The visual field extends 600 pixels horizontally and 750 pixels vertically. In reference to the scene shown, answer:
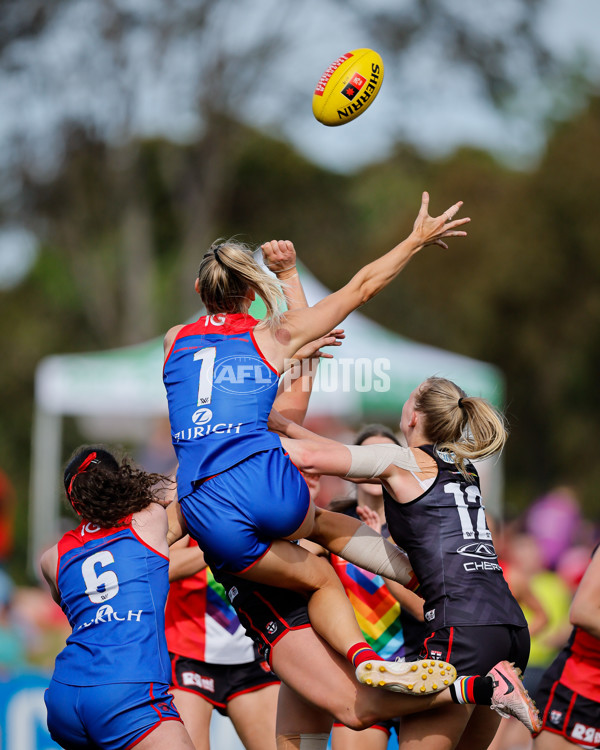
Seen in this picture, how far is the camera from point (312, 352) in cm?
471

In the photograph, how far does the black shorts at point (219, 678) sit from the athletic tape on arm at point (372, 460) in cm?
199

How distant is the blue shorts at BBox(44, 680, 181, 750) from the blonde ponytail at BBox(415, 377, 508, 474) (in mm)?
1553

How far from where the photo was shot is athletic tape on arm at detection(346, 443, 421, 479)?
157 inches

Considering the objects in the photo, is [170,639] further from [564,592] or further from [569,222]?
[569,222]

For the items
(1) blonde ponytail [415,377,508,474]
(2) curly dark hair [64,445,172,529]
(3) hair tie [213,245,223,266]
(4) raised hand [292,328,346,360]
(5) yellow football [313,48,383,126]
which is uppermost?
(5) yellow football [313,48,383,126]

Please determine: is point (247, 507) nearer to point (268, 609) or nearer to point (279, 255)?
point (268, 609)

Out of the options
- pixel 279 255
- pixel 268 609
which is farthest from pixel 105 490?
pixel 279 255

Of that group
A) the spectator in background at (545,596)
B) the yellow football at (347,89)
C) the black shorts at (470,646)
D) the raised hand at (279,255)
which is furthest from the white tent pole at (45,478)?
the black shorts at (470,646)

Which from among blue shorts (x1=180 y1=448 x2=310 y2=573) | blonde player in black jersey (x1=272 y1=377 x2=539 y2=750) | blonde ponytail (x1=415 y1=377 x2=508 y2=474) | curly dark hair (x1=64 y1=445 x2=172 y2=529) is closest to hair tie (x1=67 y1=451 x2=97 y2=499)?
curly dark hair (x1=64 y1=445 x2=172 y2=529)

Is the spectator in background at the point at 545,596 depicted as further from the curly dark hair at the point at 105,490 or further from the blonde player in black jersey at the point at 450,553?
the curly dark hair at the point at 105,490

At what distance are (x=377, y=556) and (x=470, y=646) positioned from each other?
1.89 feet

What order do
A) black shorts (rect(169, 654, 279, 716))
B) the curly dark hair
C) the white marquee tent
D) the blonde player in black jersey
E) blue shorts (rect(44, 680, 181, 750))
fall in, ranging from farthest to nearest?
the white marquee tent, black shorts (rect(169, 654, 279, 716)), the curly dark hair, the blonde player in black jersey, blue shorts (rect(44, 680, 181, 750))

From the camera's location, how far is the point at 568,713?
16.1 ft

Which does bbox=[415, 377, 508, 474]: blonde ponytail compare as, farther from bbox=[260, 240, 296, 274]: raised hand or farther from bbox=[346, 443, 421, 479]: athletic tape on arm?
bbox=[260, 240, 296, 274]: raised hand
